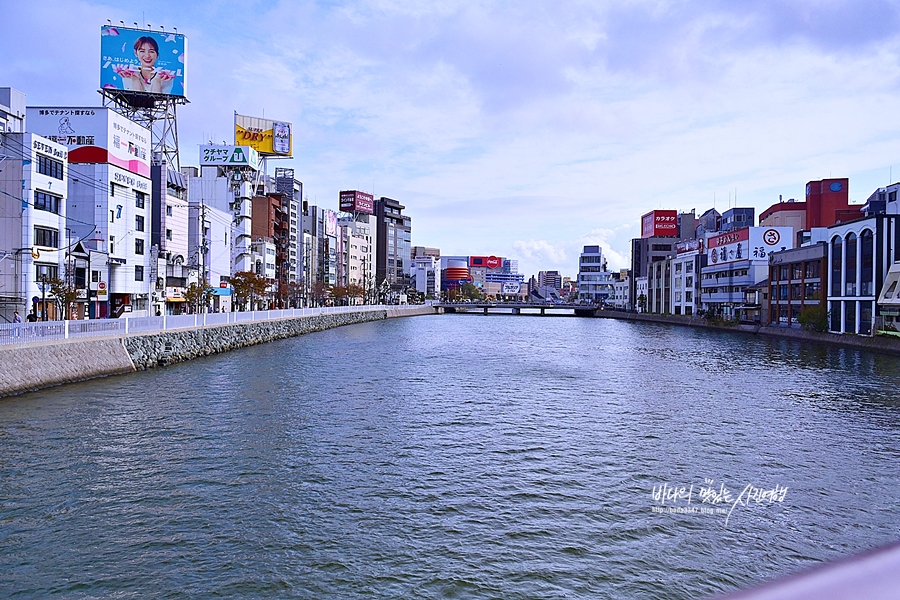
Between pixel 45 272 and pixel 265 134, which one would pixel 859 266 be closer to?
pixel 45 272

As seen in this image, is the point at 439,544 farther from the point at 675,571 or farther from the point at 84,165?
the point at 84,165

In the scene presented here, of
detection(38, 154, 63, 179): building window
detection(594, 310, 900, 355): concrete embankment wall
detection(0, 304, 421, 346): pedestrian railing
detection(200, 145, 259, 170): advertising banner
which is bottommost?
detection(594, 310, 900, 355): concrete embankment wall

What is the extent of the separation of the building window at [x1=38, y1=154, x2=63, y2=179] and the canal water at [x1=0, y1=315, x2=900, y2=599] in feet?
67.8

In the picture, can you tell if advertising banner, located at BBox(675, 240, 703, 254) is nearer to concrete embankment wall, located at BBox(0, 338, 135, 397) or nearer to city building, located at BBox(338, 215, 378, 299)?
city building, located at BBox(338, 215, 378, 299)

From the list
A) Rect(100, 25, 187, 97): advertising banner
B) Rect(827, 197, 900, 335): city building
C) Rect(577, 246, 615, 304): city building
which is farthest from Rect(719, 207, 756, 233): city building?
Rect(100, 25, 187, 97): advertising banner

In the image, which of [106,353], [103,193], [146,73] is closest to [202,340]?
[106,353]

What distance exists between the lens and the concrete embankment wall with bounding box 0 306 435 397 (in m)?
24.5

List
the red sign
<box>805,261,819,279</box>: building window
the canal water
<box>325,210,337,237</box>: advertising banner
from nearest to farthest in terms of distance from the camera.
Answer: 1. the canal water
2. <box>805,261,819,279</box>: building window
3. <box>325,210,337,237</box>: advertising banner
4. the red sign

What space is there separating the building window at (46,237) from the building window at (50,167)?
3.62 m

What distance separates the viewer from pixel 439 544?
11891 millimetres

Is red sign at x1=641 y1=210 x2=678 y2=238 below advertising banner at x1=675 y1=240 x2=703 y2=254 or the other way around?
the other way around

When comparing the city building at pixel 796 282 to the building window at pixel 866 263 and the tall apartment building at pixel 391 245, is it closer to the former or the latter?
the building window at pixel 866 263

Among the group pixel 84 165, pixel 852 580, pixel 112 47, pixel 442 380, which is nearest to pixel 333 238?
pixel 112 47

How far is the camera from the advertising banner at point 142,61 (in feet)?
217
